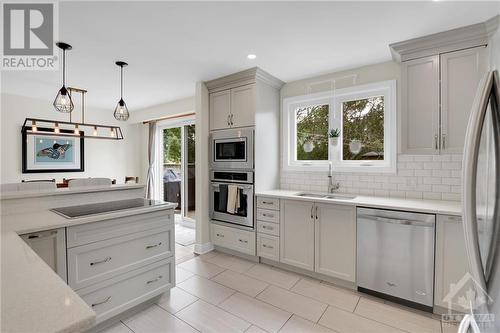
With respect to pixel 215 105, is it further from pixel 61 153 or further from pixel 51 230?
pixel 61 153

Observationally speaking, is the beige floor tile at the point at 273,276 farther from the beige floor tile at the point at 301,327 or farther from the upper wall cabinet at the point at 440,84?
the upper wall cabinet at the point at 440,84

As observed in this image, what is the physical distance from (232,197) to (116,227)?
5.33ft

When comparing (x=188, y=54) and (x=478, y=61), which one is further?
(x=188, y=54)

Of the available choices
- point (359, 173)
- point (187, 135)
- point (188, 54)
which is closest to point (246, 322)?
point (359, 173)

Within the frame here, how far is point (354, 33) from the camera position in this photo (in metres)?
2.23

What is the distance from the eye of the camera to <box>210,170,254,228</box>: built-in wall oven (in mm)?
3273

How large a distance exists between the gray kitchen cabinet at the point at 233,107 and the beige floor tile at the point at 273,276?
190 centimetres

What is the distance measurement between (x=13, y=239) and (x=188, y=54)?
224 cm

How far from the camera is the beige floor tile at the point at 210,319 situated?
1.96 meters

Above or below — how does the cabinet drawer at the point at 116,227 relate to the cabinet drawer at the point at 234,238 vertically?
above

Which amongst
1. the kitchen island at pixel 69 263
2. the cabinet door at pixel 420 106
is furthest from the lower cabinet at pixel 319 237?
the kitchen island at pixel 69 263

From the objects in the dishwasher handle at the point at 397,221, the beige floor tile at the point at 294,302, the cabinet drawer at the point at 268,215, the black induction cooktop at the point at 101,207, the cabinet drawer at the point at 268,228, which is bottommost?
the beige floor tile at the point at 294,302

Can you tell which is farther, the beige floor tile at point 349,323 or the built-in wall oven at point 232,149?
the built-in wall oven at point 232,149

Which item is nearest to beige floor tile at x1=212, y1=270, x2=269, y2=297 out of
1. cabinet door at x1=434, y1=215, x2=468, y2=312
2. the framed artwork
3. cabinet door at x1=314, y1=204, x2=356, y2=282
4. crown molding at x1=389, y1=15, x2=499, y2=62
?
cabinet door at x1=314, y1=204, x2=356, y2=282
